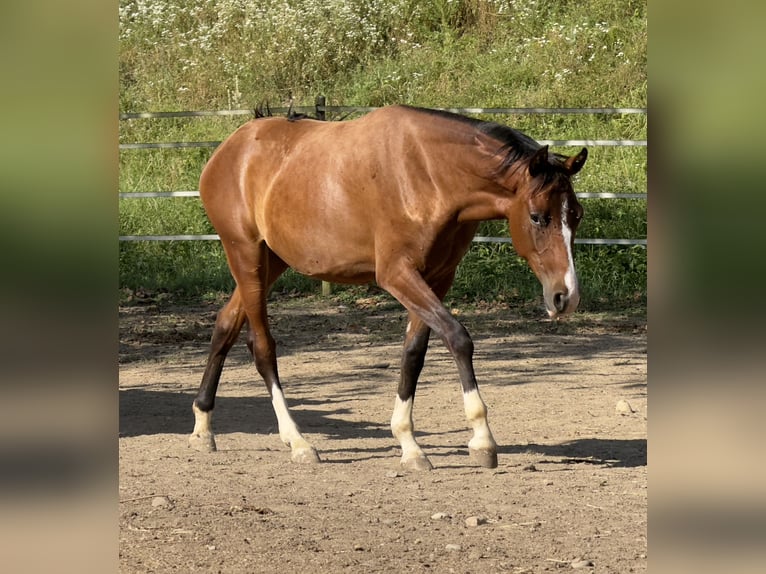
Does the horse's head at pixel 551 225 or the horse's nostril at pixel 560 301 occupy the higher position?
the horse's head at pixel 551 225

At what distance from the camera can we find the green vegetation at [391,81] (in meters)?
11.2

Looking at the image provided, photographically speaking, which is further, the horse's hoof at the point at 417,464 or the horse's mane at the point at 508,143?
the horse's hoof at the point at 417,464

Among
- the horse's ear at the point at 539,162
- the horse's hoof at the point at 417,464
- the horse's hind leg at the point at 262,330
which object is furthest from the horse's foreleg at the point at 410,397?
the horse's ear at the point at 539,162

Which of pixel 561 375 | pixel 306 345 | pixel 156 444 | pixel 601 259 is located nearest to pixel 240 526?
pixel 156 444

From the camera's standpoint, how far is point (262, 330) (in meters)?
5.94

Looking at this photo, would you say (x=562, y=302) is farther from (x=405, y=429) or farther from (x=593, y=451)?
(x=593, y=451)

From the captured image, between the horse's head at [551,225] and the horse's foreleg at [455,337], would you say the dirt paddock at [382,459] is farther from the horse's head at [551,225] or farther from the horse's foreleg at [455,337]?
the horse's head at [551,225]

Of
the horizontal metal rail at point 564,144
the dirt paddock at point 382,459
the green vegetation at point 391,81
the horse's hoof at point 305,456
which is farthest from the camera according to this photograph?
the green vegetation at point 391,81

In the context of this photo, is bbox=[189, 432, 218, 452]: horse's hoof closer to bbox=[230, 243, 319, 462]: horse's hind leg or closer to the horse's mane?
bbox=[230, 243, 319, 462]: horse's hind leg

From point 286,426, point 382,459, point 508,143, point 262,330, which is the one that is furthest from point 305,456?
point 508,143

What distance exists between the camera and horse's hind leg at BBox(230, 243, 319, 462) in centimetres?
570
